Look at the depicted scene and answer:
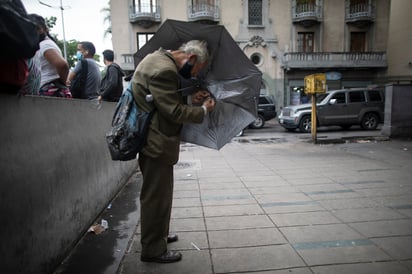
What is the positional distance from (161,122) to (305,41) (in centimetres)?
2250

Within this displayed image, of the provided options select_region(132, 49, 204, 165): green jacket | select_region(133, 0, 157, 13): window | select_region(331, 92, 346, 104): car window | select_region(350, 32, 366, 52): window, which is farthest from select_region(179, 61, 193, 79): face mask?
select_region(350, 32, 366, 52): window

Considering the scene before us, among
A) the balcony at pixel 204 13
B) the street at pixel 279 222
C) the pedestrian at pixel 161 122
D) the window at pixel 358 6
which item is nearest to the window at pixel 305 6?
the window at pixel 358 6

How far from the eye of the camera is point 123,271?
261cm

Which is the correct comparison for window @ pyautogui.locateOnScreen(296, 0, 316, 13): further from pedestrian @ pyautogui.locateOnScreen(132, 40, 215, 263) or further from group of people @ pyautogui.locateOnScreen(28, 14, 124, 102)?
pedestrian @ pyautogui.locateOnScreen(132, 40, 215, 263)

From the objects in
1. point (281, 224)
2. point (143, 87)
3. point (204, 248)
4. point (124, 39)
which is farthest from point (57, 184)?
point (124, 39)

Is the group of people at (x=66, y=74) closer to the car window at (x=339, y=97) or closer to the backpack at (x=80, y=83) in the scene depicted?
the backpack at (x=80, y=83)

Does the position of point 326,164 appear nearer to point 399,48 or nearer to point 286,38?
point 286,38

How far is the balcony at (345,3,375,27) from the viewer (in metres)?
Answer: 21.7

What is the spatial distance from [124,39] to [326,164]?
18.7m

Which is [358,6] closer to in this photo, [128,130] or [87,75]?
[87,75]

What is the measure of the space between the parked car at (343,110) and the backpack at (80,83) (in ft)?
35.1

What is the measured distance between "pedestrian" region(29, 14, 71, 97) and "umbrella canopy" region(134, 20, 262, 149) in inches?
42.6

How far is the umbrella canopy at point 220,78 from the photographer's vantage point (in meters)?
2.82

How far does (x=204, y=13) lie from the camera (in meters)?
20.7
